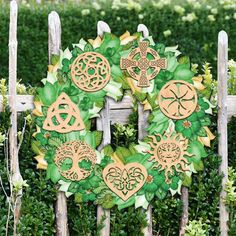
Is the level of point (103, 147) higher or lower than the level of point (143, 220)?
higher

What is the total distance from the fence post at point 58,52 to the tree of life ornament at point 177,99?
0.59 metres

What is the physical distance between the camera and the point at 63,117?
4223 mm

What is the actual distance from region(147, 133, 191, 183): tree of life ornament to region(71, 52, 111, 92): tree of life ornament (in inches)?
15.6

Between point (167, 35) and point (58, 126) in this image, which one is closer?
point (58, 126)

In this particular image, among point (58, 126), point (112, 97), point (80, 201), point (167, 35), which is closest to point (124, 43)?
point (112, 97)

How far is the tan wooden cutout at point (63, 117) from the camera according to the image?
13.8ft

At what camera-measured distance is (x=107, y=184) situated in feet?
13.9

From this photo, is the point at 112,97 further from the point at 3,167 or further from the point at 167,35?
the point at 167,35

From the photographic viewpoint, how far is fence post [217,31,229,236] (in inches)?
168

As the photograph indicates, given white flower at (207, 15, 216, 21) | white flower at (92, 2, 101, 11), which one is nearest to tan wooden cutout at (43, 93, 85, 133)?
white flower at (92, 2, 101, 11)

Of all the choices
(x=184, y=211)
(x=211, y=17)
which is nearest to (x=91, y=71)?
(x=184, y=211)

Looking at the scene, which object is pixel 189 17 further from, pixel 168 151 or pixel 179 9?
pixel 168 151

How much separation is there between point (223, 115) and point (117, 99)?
0.56 meters

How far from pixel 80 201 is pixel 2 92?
68cm
